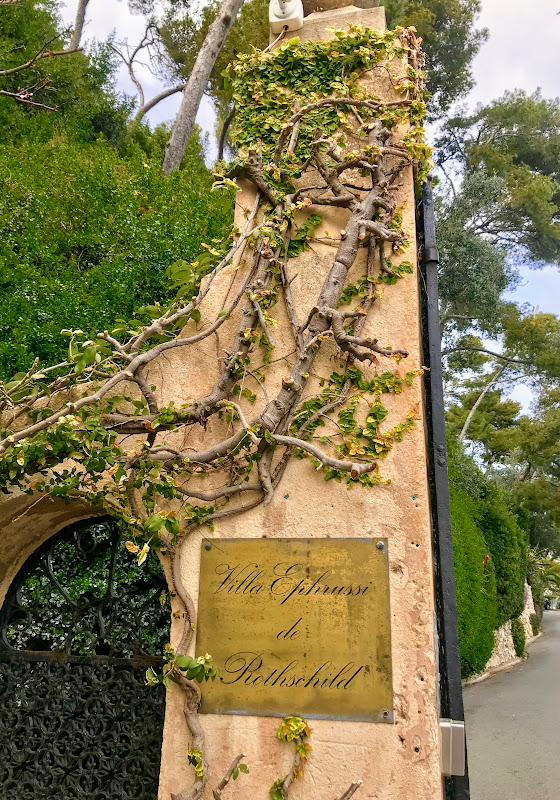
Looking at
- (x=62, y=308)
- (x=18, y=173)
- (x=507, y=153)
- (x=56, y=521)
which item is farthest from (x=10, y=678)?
(x=507, y=153)

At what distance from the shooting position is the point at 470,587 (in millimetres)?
10211

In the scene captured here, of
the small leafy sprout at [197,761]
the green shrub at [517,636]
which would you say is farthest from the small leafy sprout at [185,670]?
the green shrub at [517,636]

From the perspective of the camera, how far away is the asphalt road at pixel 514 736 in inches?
233

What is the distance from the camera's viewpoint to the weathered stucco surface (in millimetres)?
2156

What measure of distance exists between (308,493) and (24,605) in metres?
1.81

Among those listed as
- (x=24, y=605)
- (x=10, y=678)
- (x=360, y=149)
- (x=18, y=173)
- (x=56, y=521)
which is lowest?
(x=10, y=678)

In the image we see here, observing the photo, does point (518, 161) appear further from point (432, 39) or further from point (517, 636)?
point (517, 636)

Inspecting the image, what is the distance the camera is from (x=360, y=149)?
3084 millimetres

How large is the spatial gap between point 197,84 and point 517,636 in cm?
1556

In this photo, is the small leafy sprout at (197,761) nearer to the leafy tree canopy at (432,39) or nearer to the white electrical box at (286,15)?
the white electrical box at (286,15)

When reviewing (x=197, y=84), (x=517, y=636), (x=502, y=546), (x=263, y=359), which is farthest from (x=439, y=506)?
(x=517, y=636)

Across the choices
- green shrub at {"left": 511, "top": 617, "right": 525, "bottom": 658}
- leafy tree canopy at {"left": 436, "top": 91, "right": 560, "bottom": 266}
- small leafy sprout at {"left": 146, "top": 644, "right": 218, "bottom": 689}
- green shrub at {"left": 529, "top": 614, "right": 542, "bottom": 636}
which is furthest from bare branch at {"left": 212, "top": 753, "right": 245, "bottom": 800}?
green shrub at {"left": 529, "top": 614, "right": 542, "bottom": 636}

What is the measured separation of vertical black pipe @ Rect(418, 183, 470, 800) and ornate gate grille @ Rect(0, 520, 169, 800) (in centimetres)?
124

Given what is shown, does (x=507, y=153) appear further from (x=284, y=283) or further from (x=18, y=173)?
(x=284, y=283)
